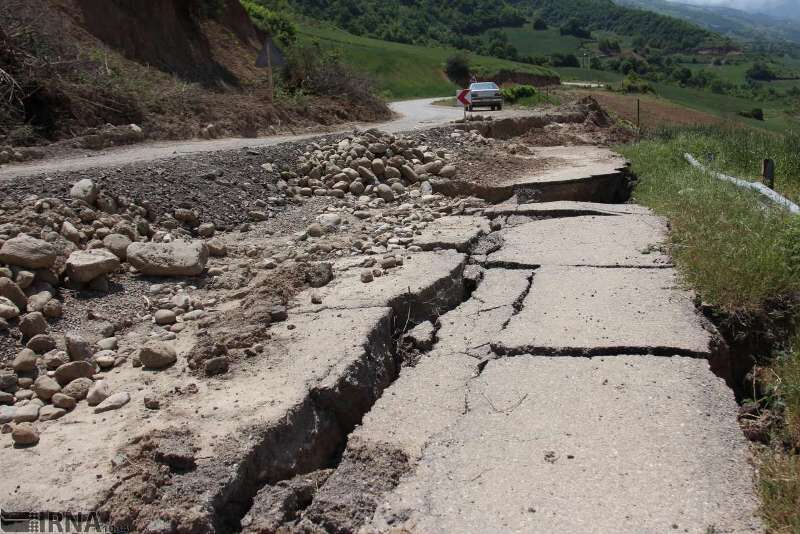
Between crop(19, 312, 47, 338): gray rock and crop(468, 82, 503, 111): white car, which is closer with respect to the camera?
crop(19, 312, 47, 338): gray rock

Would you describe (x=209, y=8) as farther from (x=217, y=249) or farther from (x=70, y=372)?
(x=70, y=372)

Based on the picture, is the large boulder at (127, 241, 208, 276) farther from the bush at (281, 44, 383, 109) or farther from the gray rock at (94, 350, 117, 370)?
the bush at (281, 44, 383, 109)

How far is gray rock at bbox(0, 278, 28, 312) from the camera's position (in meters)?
3.94

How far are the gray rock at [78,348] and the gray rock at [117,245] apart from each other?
4.14ft

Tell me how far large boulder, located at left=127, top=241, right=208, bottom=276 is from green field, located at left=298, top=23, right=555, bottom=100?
3159 centimetres

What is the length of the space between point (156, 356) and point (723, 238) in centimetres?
400

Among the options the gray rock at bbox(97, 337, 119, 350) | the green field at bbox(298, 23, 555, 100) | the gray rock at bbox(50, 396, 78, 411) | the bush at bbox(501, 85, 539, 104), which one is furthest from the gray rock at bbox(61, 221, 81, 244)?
the green field at bbox(298, 23, 555, 100)

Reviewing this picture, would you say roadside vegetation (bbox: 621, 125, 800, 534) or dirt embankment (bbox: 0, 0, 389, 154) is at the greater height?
dirt embankment (bbox: 0, 0, 389, 154)

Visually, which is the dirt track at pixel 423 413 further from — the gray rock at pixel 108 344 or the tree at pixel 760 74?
the tree at pixel 760 74

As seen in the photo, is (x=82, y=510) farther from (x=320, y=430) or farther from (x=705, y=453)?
(x=705, y=453)

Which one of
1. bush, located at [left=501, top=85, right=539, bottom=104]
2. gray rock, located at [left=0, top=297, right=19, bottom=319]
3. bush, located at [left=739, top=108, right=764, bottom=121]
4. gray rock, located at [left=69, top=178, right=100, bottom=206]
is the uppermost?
gray rock, located at [left=69, top=178, right=100, bottom=206]

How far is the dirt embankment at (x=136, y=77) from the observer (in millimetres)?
9977

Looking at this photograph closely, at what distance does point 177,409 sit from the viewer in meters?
3.10

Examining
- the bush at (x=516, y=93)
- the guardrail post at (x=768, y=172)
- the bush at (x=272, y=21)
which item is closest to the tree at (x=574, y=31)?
the bush at (x=516, y=93)
